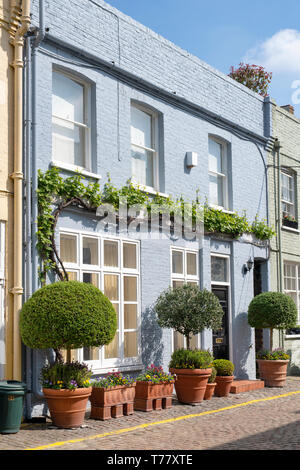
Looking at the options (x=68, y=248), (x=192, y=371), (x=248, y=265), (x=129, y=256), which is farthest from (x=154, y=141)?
(x=192, y=371)

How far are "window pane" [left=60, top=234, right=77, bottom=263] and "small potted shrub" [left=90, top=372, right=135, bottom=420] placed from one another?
2.19 meters

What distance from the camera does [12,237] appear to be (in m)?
10.6

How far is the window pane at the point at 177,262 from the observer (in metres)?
14.4

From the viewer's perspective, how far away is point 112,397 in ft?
34.9

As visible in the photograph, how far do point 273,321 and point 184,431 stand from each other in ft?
20.6

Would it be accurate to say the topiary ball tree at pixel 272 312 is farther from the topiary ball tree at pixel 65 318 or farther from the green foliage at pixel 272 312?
the topiary ball tree at pixel 65 318

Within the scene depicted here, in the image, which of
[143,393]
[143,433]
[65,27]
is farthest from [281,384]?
[65,27]

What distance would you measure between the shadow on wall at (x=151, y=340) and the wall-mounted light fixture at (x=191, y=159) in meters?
3.54

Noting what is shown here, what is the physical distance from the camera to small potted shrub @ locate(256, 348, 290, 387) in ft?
50.3

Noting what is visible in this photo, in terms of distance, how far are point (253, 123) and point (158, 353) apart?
24.2 feet

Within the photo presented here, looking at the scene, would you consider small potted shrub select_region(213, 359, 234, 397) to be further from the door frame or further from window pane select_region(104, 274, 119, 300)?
window pane select_region(104, 274, 119, 300)

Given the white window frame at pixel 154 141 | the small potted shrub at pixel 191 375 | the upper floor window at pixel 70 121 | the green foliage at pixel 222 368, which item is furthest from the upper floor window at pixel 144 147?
the green foliage at pixel 222 368

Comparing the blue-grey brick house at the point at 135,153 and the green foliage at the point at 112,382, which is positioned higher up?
the blue-grey brick house at the point at 135,153
